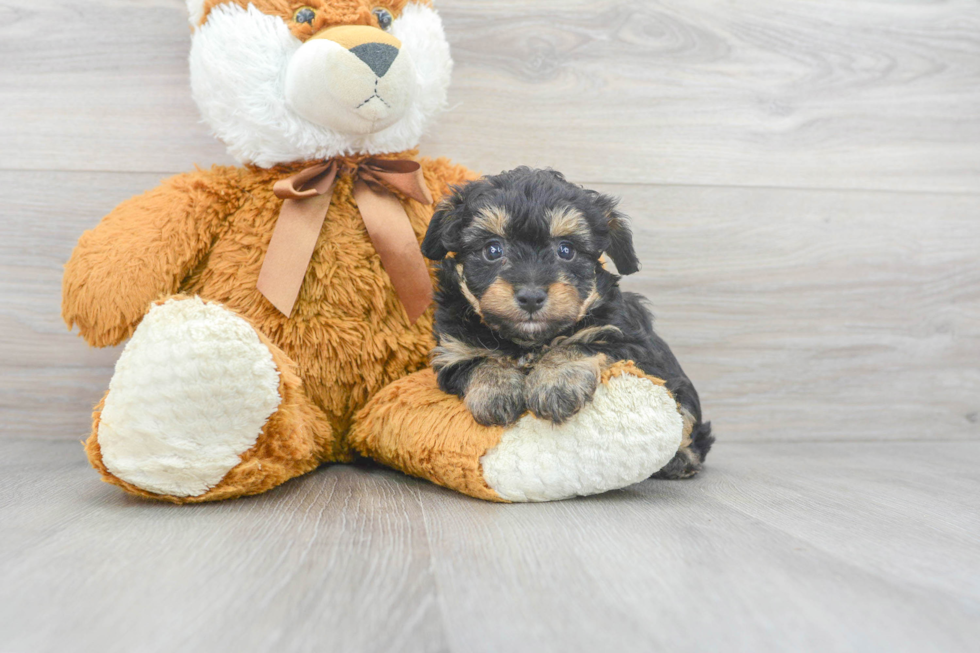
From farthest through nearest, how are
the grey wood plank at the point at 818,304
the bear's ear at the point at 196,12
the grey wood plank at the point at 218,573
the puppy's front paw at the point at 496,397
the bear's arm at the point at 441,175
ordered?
the grey wood plank at the point at 818,304 → the bear's arm at the point at 441,175 → the bear's ear at the point at 196,12 → the puppy's front paw at the point at 496,397 → the grey wood plank at the point at 218,573

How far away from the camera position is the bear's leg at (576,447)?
50.7 inches

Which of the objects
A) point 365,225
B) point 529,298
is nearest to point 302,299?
point 365,225

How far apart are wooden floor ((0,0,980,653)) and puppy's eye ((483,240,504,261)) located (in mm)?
471

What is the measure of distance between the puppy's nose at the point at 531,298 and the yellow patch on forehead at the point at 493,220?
0.46 feet

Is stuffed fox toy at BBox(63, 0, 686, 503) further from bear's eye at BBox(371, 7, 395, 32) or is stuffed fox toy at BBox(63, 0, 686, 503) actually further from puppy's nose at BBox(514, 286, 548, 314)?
puppy's nose at BBox(514, 286, 548, 314)

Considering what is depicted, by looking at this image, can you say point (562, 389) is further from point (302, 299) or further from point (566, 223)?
point (302, 299)

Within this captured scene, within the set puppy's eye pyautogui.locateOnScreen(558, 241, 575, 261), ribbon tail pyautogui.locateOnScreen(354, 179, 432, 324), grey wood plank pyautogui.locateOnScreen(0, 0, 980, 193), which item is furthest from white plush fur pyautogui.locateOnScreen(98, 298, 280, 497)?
grey wood plank pyautogui.locateOnScreen(0, 0, 980, 193)

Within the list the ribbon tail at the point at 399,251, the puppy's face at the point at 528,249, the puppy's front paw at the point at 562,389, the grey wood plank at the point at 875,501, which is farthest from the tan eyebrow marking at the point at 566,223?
the grey wood plank at the point at 875,501

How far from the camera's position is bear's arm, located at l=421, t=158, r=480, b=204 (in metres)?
1.66

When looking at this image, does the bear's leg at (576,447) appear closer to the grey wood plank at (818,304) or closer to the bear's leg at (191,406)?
the bear's leg at (191,406)

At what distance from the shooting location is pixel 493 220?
51.3 inches

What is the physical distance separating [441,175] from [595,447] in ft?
2.56

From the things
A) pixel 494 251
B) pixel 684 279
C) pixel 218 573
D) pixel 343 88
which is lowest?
pixel 218 573

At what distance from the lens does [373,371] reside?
156 cm
